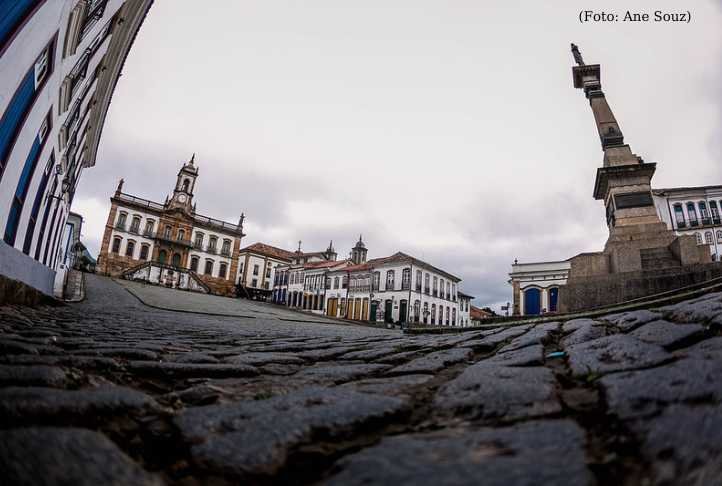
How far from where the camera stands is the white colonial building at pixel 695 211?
2881 cm

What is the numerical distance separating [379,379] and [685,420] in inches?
44.1

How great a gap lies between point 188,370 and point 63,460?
3.79ft

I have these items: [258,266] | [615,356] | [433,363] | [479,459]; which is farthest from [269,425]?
[258,266]

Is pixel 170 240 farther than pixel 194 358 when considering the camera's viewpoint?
Yes

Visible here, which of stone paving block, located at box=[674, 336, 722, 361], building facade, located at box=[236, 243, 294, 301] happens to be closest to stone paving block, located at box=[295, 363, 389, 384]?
stone paving block, located at box=[674, 336, 722, 361]

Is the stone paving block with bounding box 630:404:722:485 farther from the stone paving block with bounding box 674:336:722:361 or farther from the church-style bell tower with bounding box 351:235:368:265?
the church-style bell tower with bounding box 351:235:368:265

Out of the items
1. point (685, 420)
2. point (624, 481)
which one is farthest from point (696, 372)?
point (624, 481)

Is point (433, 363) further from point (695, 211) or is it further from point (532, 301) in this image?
point (695, 211)

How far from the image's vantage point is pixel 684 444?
0.70m

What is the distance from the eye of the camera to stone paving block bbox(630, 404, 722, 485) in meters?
0.62

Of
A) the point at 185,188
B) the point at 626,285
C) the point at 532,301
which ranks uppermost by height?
the point at 185,188

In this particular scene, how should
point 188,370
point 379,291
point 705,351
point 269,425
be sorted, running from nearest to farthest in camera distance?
point 269,425 < point 705,351 < point 188,370 < point 379,291

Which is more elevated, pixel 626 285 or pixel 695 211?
pixel 695 211

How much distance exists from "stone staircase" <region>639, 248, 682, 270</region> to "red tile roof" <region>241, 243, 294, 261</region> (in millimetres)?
48719
